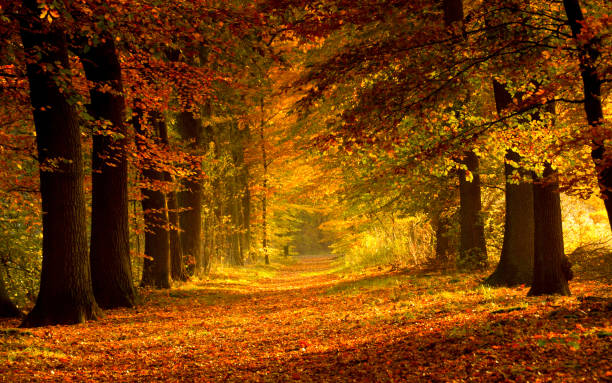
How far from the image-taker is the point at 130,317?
10.3m

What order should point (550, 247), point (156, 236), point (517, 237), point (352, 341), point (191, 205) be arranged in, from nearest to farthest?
point (352, 341) < point (550, 247) < point (517, 237) < point (156, 236) < point (191, 205)

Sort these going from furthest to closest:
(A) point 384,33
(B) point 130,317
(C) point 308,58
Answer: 1. (C) point 308,58
2. (B) point 130,317
3. (A) point 384,33

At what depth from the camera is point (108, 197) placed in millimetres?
11328

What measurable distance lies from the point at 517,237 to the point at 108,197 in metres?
9.57

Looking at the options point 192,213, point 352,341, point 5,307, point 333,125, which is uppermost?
point 333,125

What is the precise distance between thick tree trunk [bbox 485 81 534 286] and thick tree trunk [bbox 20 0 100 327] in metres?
8.74

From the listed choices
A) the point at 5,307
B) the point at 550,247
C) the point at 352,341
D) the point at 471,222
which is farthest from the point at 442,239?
the point at 5,307

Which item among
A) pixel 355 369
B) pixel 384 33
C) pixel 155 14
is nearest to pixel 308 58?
pixel 384 33

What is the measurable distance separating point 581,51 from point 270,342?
5.95 m

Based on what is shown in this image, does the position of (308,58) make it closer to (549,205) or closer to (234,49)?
(234,49)

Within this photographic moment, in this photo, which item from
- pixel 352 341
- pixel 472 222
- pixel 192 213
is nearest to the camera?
pixel 352 341

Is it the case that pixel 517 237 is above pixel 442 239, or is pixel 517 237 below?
above

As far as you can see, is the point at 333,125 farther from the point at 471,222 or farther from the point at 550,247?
the point at 471,222

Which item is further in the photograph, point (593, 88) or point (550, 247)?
point (550, 247)
